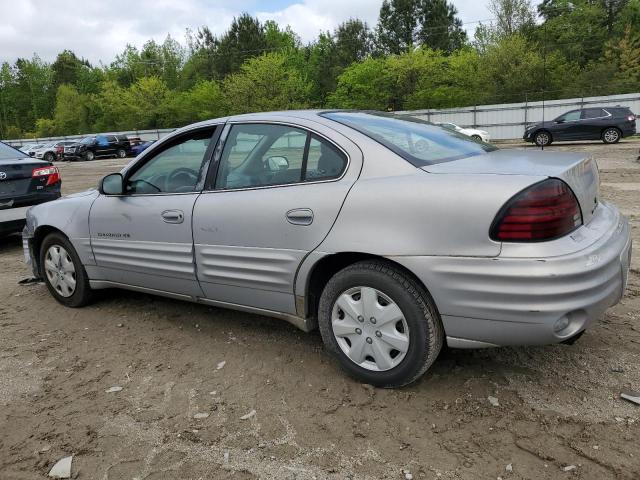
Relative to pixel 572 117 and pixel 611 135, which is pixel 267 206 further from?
pixel 611 135

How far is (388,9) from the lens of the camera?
57219mm

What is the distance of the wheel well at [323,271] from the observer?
9.53 feet

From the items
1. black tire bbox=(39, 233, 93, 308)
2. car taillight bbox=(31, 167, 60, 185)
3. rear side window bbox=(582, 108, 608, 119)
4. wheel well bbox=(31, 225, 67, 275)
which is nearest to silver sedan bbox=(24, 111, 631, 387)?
black tire bbox=(39, 233, 93, 308)

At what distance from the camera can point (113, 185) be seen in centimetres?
401

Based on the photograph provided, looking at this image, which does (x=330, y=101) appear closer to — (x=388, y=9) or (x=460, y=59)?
(x=460, y=59)

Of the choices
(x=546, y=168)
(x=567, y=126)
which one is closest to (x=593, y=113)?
(x=567, y=126)

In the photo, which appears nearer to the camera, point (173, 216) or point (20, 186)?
point (173, 216)

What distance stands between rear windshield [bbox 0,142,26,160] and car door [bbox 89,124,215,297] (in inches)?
162

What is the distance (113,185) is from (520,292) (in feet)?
9.78

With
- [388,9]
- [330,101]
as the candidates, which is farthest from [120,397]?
[388,9]

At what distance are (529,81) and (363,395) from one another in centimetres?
3978

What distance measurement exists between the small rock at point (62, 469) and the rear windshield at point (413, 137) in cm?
222

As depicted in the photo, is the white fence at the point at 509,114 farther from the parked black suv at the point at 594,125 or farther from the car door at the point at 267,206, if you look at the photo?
the car door at the point at 267,206

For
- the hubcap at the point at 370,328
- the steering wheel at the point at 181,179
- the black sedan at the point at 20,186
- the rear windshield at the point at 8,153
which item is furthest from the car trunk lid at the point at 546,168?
the rear windshield at the point at 8,153
